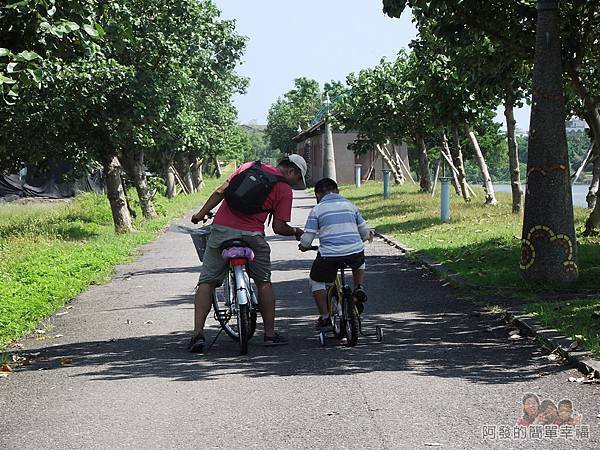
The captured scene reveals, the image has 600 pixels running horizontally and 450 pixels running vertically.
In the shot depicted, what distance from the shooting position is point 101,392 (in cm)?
743

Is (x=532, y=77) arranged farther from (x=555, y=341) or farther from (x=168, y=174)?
(x=168, y=174)

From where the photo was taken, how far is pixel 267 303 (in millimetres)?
9133

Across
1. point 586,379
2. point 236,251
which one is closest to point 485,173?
point 236,251

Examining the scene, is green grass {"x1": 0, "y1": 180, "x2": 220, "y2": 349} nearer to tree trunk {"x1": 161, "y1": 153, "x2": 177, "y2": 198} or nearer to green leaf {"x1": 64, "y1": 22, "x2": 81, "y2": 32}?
green leaf {"x1": 64, "y1": 22, "x2": 81, "y2": 32}

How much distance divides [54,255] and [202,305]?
9718 millimetres

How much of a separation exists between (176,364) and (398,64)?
33.6 m

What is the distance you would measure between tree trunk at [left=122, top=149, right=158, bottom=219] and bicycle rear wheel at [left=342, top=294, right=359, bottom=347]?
72.0 ft

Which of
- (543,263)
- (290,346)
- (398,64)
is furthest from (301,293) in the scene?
(398,64)

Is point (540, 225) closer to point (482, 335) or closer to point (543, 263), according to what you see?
point (543, 263)

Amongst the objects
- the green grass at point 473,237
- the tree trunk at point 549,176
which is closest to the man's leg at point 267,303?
the green grass at point 473,237

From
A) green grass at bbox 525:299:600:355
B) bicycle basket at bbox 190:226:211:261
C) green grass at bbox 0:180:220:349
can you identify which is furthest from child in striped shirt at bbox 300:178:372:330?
green grass at bbox 0:180:220:349

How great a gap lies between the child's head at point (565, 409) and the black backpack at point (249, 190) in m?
3.24

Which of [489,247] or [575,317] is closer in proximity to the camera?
[575,317]

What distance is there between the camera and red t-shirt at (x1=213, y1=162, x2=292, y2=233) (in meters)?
8.84
